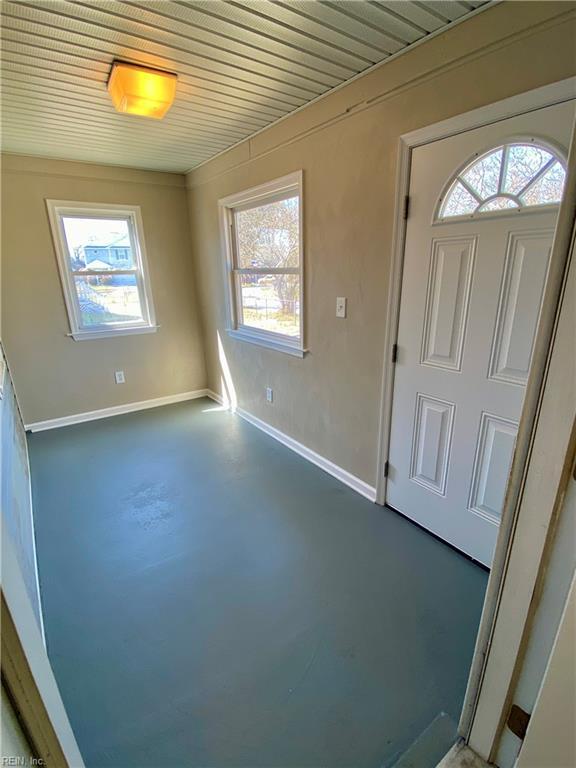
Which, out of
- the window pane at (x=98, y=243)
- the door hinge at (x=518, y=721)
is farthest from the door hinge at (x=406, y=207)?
the window pane at (x=98, y=243)

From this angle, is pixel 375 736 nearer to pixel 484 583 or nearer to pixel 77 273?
pixel 484 583

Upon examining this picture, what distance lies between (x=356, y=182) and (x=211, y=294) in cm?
223

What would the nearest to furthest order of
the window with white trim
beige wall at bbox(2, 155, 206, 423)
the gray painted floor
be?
the gray painted floor, beige wall at bbox(2, 155, 206, 423), the window with white trim

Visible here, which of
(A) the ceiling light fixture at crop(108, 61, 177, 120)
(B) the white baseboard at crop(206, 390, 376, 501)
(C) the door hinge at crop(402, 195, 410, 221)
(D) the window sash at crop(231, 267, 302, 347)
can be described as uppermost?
(A) the ceiling light fixture at crop(108, 61, 177, 120)

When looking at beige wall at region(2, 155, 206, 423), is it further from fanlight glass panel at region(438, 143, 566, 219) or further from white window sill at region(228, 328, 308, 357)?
fanlight glass panel at region(438, 143, 566, 219)

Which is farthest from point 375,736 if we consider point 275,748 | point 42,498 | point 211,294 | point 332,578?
point 211,294

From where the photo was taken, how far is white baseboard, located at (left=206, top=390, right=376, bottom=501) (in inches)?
97.1

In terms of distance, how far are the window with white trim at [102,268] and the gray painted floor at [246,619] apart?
171cm

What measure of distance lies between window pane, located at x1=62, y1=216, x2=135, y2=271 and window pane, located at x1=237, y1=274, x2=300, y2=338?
51.1 inches

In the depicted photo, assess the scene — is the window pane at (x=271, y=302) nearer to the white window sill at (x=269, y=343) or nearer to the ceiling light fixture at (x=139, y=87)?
the white window sill at (x=269, y=343)

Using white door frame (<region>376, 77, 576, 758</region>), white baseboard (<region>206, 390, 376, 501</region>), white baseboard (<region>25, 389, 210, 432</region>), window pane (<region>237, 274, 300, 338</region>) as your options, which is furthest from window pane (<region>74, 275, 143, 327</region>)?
white door frame (<region>376, 77, 576, 758</region>)

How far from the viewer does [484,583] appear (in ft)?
5.73

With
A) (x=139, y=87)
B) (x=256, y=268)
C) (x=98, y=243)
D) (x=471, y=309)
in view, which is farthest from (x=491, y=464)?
(x=98, y=243)

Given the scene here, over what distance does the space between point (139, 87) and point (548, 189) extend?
1970 mm
